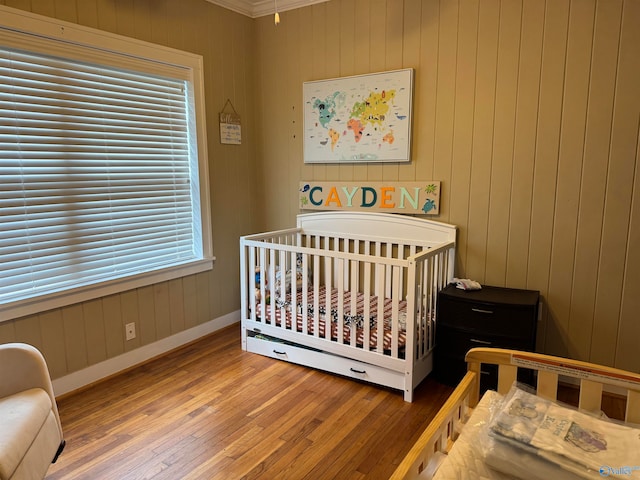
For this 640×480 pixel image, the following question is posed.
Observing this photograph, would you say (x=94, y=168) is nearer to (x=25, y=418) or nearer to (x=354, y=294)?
(x=25, y=418)

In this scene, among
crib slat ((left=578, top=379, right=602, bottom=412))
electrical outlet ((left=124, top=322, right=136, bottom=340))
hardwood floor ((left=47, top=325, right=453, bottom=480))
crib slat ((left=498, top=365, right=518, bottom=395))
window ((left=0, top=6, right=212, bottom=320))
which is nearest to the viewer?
crib slat ((left=578, top=379, right=602, bottom=412))

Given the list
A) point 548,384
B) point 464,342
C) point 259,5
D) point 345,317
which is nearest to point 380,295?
point 345,317

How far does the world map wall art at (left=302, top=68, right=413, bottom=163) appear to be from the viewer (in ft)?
9.90

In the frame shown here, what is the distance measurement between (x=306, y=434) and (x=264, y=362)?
90 cm

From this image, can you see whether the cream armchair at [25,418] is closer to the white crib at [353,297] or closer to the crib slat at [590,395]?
the white crib at [353,297]

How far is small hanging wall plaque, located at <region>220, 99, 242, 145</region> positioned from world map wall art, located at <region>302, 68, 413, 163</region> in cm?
57

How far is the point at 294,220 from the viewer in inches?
146

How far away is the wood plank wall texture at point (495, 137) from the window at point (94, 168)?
0.45 feet

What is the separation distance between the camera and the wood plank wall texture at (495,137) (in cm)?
241

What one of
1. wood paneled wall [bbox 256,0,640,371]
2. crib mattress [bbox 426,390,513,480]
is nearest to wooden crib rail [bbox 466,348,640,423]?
crib mattress [bbox 426,390,513,480]

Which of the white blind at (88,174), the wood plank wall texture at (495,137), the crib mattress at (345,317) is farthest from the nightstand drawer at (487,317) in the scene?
the white blind at (88,174)

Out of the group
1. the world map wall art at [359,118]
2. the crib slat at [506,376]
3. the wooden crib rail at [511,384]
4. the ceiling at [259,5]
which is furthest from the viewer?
the ceiling at [259,5]

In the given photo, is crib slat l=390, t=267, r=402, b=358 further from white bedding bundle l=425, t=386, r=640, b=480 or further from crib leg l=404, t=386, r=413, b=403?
white bedding bundle l=425, t=386, r=640, b=480

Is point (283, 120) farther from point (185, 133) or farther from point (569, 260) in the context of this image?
point (569, 260)
